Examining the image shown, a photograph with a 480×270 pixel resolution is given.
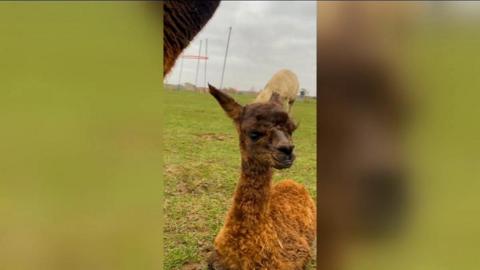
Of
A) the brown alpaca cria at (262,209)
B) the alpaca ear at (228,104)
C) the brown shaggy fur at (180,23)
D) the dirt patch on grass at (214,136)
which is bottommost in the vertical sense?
the brown alpaca cria at (262,209)

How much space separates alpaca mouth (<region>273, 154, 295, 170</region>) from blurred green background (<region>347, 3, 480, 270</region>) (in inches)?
16.5

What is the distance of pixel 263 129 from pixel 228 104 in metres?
0.18

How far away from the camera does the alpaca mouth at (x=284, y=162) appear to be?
1542 mm

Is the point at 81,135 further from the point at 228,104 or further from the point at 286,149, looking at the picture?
the point at 286,149

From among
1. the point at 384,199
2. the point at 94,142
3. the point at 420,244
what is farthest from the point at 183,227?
the point at 420,244

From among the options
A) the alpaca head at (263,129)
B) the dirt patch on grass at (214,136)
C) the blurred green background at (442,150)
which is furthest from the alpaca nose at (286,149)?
the blurred green background at (442,150)

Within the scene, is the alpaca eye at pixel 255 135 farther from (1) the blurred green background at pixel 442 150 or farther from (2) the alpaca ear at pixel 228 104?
(1) the blurred green background at pixel 442 150

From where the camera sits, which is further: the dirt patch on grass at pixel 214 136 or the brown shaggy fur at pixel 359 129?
the dirt patch on grass at pixel 214 136

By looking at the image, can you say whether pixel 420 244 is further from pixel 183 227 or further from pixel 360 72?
pixel 183 227

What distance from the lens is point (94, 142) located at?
1.60 m

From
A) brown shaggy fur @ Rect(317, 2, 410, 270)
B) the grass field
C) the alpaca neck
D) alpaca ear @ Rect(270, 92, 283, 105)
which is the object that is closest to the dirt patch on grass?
the grass field

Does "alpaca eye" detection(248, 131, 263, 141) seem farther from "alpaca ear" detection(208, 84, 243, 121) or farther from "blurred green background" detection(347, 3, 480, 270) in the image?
"blurred green background" detection(347, 3, 480, 270)

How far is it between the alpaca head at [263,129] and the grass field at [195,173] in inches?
1.7

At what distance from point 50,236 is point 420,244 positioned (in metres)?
1.46
